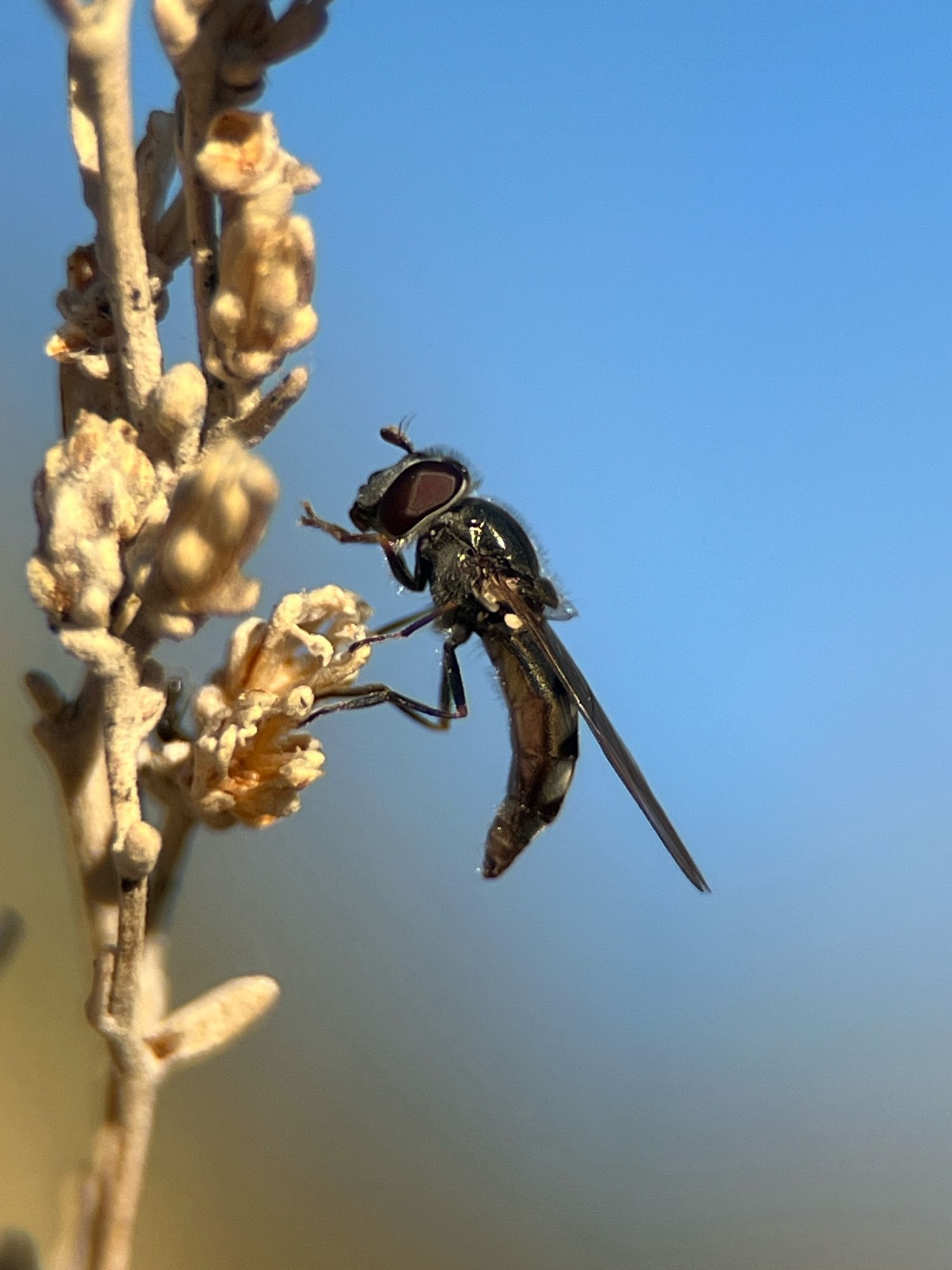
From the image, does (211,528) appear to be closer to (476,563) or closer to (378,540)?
(378,540)

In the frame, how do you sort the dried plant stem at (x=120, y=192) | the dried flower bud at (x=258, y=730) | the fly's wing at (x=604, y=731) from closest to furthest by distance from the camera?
the dried plant stem at (x=120, y=192)
the dried flower bud at (x=258, y=730)
the fly's wing at (x=604, y=731)

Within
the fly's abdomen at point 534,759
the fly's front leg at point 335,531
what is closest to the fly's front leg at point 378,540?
the fly's front leg at point 335,531

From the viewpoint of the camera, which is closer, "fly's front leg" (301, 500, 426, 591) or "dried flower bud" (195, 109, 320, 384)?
"dried flower bud" (195, 109, 320, 384)

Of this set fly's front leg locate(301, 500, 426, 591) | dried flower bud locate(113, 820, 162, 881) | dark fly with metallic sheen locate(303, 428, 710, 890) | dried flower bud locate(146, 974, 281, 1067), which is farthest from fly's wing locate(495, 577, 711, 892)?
dried flower bud locate(113, 820, 162, 881)

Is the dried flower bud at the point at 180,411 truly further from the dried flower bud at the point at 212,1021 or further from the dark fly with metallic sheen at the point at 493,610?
the dark fly with metallic sheen at the point at 493,610

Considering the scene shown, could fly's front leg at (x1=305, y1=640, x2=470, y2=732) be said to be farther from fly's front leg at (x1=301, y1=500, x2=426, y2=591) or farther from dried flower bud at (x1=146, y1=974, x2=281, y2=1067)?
dried flower bud at (x1=146, y1=974, x2=281, y2=1067)

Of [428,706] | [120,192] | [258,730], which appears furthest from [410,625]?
[120,192]
